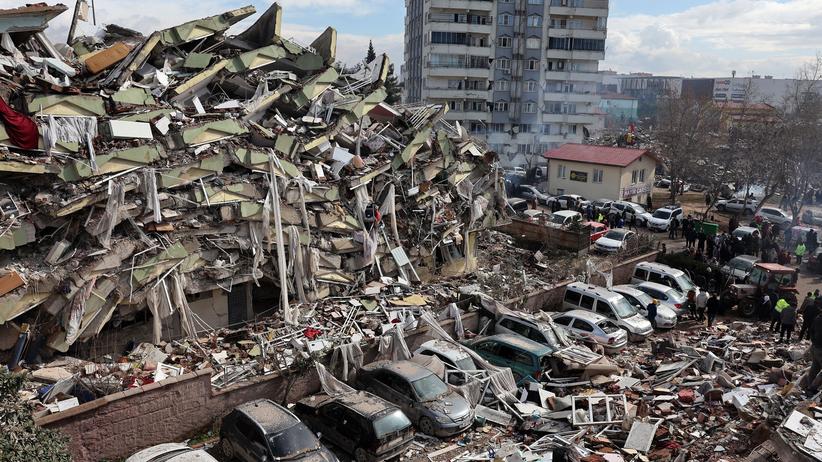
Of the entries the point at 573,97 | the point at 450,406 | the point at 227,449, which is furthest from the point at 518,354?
the point at 573,97

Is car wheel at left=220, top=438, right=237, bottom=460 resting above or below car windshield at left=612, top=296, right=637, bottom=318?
below

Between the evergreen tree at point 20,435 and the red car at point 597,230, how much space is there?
23573 millimetres

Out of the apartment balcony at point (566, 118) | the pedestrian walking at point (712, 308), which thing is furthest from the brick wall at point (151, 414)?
the apartment balcony at point (566, 118)

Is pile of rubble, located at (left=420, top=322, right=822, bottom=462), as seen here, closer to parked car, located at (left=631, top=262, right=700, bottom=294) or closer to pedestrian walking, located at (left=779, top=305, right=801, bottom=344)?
pedestrian walking, located at (left=779, top=305, right=801, bottom=344)

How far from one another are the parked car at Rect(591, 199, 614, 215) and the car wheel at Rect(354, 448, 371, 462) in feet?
85.8

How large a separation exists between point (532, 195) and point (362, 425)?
31.5m

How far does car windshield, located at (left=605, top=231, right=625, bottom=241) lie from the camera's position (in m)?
27.2

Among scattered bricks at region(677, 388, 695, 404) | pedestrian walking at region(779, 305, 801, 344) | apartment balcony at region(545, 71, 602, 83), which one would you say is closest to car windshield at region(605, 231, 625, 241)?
pedestrian walking at region(779, 305, 801, 344)

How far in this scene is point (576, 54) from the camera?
6062 centimetres

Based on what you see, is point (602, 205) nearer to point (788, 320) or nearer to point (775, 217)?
point (775, 217)

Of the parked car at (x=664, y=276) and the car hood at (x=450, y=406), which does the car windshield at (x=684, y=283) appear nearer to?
the parked car at (x=664, y=276)

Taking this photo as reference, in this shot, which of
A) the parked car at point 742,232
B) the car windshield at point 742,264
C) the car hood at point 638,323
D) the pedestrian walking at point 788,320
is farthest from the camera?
the parked car at point 742,232

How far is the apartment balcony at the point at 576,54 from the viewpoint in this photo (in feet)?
198

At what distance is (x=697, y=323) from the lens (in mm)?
20594
